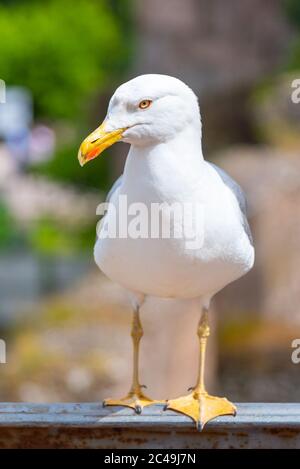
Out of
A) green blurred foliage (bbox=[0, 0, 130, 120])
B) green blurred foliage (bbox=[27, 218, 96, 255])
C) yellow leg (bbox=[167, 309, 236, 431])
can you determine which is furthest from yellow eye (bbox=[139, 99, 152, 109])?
green blurred foliage (bbox=[0, 0, 130, 120])

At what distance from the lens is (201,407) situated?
5.34ft

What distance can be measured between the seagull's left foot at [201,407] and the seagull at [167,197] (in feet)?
0.63

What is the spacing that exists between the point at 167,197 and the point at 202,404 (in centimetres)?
37

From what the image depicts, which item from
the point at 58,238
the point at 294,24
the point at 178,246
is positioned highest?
the point at 294,24

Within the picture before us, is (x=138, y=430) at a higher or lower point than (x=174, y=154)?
lower

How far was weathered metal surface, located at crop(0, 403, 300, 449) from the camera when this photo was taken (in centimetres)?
160

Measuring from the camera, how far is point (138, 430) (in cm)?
162

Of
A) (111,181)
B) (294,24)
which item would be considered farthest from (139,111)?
(294,24)

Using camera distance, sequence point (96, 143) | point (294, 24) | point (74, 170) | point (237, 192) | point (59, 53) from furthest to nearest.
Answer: point (59, 53), point (294, 24), point (74, 170), point (237, 192), point (96, 143)

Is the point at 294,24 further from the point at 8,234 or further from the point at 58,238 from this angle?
the point at 8,234

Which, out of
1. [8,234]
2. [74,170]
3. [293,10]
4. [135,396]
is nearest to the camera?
[135,396]

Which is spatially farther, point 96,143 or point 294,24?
point 294,24

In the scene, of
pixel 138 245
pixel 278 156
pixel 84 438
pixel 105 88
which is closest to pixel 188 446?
pixel 84 438
